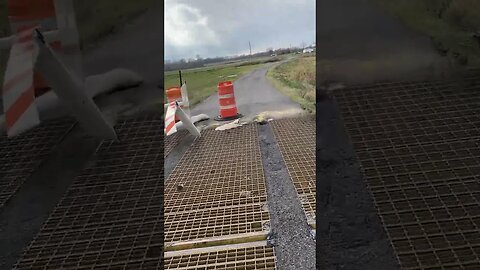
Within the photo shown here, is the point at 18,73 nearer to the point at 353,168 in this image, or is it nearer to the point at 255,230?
the point at 255,230

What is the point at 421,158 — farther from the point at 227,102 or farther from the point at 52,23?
the point at 52,23

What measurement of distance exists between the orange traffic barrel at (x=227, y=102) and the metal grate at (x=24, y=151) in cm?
46

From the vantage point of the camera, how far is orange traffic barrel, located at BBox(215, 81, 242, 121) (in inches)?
64.2

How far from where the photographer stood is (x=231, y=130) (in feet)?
5.81

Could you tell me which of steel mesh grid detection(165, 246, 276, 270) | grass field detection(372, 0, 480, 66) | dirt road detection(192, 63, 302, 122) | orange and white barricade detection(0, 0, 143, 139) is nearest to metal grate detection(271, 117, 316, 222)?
dirt road detection(192, 63, 302, 122)

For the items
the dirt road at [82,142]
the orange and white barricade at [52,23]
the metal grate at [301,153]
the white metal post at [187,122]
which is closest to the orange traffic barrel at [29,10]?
the orange and white barricade at [52,23]

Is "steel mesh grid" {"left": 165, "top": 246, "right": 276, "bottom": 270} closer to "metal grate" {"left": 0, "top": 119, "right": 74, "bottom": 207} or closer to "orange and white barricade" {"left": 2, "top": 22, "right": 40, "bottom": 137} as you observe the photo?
"metal grate" {"left": 0, "top": 119, "right": 74, "bottom": 207}

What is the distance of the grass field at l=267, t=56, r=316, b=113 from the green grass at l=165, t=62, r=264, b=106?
0.23 feet

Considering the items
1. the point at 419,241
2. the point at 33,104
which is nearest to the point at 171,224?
the point at 33,104

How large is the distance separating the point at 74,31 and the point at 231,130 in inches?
24.7

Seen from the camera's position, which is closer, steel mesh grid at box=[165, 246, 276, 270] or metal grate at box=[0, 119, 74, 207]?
metal grate at box=[0, 119, 74, 207]

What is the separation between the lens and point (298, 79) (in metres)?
1.58

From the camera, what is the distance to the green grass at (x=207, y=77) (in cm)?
155

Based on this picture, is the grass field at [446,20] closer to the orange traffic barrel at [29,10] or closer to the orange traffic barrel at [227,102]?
the orange traffic barrel at [227,102]
